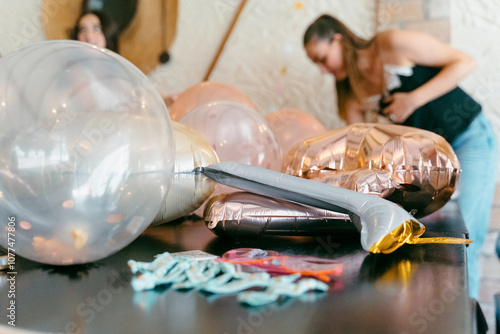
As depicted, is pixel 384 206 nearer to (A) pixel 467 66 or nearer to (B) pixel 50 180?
(B) pixel 50 180

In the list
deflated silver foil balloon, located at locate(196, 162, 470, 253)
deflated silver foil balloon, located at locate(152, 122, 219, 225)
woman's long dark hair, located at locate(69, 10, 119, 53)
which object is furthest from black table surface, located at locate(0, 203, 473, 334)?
woman's long dark hair, located at locate(69, 10, 119, 53)

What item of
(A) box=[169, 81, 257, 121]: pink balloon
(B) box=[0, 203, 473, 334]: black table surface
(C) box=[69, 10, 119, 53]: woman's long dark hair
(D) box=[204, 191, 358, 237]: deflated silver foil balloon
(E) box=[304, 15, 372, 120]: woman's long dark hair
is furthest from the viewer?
(C) box=[69, 10, 119, 53]: woman's long dark hair

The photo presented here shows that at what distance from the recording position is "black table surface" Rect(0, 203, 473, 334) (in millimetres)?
344

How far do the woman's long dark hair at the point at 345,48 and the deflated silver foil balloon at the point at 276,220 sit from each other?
1.09 meters

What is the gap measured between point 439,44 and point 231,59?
762 millimetres

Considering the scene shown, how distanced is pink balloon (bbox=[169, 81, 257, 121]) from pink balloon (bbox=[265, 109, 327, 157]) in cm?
12

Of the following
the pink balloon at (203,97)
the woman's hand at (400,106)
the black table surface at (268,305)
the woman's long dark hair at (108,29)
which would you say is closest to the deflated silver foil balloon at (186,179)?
the black table surface at (268,305)

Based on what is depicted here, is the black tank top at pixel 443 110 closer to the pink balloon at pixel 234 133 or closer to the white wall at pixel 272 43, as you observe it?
the white wall at pixel 272 43

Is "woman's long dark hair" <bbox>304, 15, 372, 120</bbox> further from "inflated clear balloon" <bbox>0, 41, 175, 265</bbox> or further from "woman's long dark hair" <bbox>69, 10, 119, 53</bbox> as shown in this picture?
"inflated clear balloon" <bbox>0, 41, 175, 265</bbox>

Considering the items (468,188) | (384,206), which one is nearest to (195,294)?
(384,206)

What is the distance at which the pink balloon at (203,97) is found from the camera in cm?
122

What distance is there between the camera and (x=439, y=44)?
1565mm

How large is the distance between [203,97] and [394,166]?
1.98 feet

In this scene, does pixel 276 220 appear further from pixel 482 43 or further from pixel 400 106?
pixel 482 43
